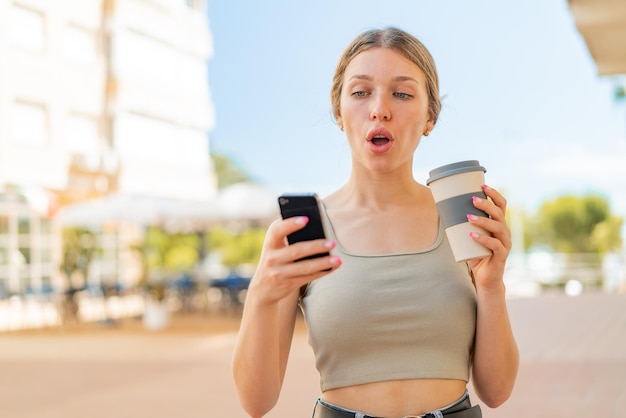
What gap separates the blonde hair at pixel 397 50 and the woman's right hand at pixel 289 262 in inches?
14.4

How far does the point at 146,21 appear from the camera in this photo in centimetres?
2630

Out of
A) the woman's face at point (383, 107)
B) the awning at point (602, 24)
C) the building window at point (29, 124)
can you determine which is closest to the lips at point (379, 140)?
the woman's face at point (383, 107)

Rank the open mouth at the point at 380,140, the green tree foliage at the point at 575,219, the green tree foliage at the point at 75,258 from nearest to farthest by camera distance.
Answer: the open mouth at the point at 380,140
the green tree foliage at the point at 75,258
the green tree foliage at the point at 575,219

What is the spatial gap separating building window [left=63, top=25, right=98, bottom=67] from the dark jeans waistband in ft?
75.1

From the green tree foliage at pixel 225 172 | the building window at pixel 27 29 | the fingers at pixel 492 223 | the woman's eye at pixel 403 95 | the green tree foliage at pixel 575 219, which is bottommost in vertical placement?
the fingers at pixel 492 223

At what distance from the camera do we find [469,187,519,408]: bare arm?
1.14 metres

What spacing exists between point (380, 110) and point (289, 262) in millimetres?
299

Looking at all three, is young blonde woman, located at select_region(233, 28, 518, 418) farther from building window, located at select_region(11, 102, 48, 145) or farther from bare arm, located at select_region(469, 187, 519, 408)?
building window, located at select_region(11, 102, 48, 145)

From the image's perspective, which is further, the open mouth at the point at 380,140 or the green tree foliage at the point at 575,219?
the green tree foliage at the point at 575,219

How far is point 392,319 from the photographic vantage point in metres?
1.20

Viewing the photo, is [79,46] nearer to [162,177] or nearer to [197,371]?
[162,177]

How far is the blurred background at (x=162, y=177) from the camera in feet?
21.2

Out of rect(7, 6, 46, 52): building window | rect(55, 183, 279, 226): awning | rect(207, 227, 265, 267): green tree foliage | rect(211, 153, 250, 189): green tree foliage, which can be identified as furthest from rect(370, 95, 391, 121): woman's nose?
rect(211, 153, 250, 189): green tree foliage

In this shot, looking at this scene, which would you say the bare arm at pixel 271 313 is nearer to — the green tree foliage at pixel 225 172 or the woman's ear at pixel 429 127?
the woman's ear at pixel 429 127
